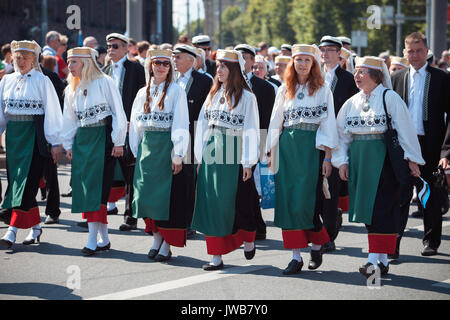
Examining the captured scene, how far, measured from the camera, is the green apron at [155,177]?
25.4 ft

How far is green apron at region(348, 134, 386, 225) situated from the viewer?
708cm

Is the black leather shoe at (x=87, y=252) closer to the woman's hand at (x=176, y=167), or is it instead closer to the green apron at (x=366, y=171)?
the woman's hand at (x=176, y=167)

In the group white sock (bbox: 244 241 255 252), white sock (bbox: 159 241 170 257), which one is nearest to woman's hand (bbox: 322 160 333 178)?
white sock (bbox: 244 241 255 252)

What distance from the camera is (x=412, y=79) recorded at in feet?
27.3

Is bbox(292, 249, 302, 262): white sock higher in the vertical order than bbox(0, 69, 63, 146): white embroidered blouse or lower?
lower

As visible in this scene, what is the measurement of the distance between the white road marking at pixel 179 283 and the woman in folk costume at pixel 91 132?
153cm

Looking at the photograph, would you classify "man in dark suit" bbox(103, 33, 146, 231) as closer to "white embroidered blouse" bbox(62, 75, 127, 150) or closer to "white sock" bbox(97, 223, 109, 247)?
"white sock" bbox(97, 223, 109, 247)

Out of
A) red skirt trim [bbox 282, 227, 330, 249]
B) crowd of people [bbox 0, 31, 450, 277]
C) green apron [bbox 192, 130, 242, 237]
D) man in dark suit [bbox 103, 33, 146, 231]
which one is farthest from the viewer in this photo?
man in dark suit [bbox 103, 33, 146, 231]

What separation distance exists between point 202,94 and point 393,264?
285 centimetres

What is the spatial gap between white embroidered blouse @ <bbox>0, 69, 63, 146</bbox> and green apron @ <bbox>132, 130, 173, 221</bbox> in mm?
1247
